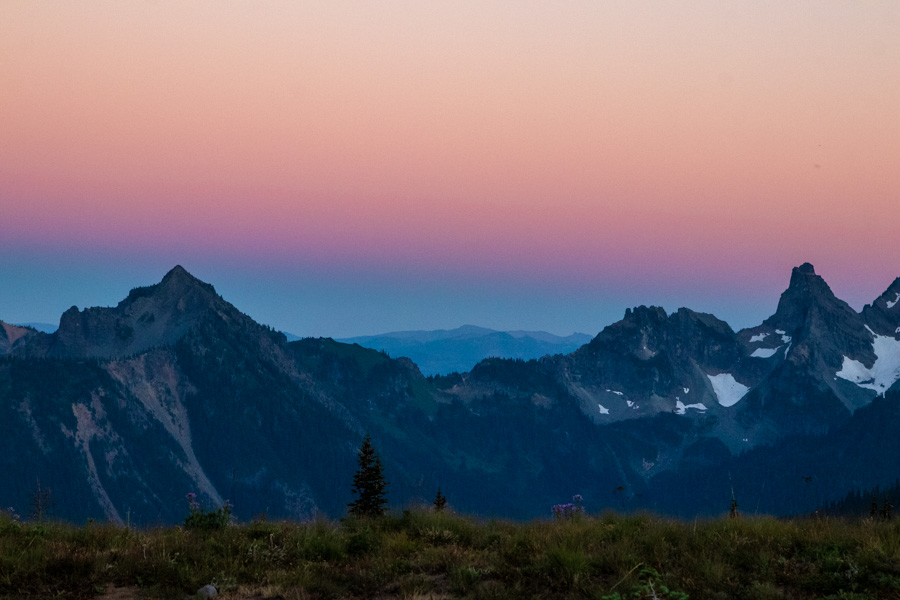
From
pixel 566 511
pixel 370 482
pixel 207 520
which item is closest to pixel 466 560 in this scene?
pixel 566 511

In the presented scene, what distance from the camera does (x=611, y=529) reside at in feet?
62.1

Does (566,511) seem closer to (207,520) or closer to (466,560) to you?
(466,560)

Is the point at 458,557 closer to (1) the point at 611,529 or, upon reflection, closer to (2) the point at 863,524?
(1) the point at 611,529

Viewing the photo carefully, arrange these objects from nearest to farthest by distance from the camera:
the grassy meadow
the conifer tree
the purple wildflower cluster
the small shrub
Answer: the grassy meadow, the small shrub, the purple wildflower cluster, the conifer tree

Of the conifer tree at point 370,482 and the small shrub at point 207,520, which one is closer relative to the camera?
the small shrub at point 207,520

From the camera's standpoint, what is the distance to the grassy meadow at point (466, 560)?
1559 centimetres

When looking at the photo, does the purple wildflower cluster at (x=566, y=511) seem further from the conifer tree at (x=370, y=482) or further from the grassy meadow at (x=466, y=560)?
the conifer tree at (x=370, y=482)

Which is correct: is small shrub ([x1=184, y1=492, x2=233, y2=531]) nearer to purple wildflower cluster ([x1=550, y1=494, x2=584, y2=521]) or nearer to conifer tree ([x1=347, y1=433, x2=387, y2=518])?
purple wildflower cluster ([x1=550, y1=494, x2=584, y2=521])

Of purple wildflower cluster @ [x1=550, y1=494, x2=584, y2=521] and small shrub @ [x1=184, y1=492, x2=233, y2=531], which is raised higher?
small shrub @ [x1=184, y1=492, x2=233, y2=531]

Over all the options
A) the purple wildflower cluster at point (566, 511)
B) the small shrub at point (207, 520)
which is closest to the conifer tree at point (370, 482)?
the purple wildflower cluster at point (566, 511)

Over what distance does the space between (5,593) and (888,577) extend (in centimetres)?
1590

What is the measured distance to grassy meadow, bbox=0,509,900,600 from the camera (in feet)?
51.1

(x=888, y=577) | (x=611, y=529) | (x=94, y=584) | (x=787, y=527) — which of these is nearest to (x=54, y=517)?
(x=94, y=584)

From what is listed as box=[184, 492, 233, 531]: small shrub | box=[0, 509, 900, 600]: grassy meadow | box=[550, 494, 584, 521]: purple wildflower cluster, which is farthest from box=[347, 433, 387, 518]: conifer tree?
box=[0, 509, 900, 600]: grassy meadow
